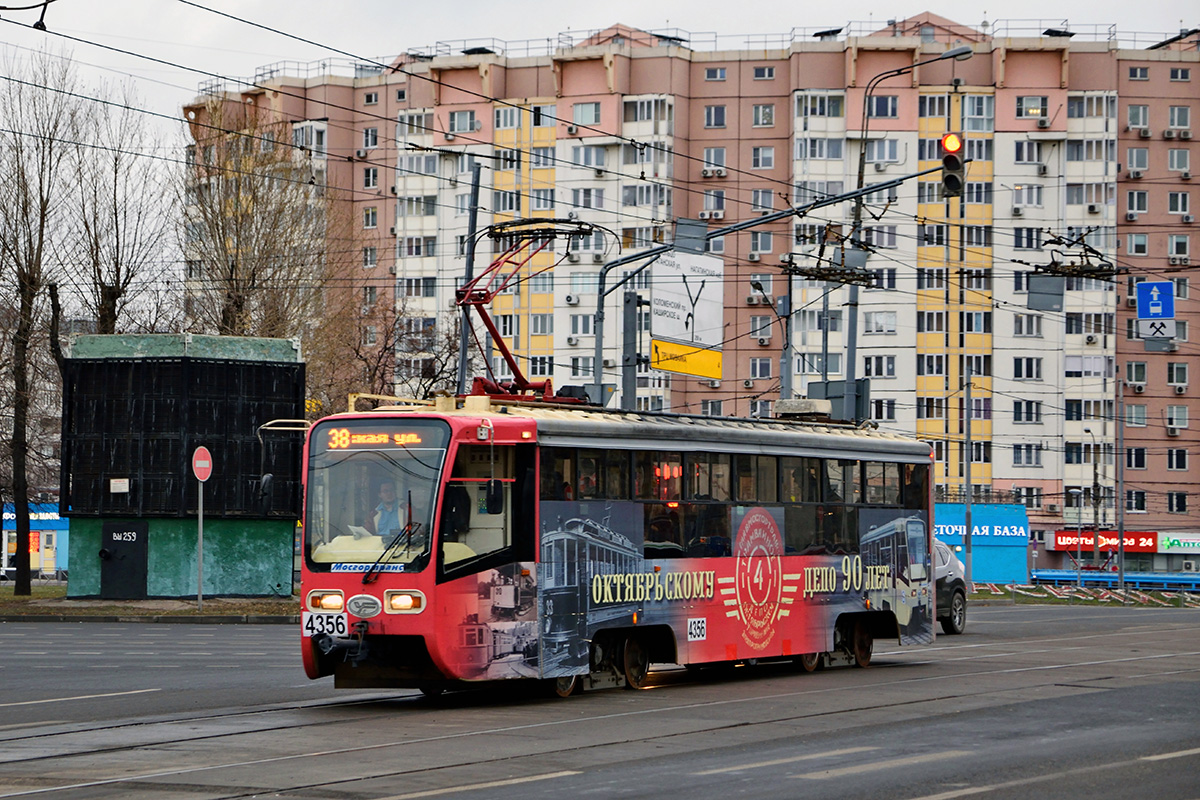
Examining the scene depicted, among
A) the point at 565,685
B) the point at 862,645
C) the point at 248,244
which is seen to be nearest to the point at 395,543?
the point at 565,685

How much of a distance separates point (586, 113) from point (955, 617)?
56637 mm

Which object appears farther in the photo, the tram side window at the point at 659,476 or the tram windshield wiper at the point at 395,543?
the tram side window at the point at 659,476

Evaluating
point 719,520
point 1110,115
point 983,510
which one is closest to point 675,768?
point 719,520

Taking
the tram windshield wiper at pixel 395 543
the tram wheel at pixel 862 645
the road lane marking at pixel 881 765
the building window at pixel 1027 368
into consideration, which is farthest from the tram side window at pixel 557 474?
the building window at pixel 1027 368

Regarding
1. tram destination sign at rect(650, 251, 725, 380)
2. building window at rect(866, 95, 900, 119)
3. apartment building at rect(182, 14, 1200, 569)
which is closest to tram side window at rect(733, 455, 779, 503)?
tram destination sign at rect(650, 251, 725, 380)

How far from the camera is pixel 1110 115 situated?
3356 inches

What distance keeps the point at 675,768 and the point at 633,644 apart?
6534 mm

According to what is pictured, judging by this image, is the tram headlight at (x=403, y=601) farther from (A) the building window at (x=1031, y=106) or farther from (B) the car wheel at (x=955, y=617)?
(A) the building window at (x=1031, y=106)

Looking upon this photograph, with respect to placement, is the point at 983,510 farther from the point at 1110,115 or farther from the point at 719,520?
the point at 719,520

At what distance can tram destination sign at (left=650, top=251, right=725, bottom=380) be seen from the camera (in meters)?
37.0

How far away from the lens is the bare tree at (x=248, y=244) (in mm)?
49812

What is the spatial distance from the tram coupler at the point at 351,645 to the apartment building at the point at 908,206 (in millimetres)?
67001

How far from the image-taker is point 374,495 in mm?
16141

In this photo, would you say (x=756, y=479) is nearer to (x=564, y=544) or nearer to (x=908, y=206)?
(x=564, y=544)
